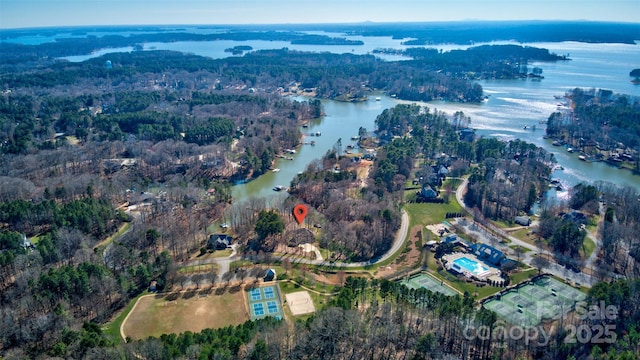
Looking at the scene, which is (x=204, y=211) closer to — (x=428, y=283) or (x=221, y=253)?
(x=221, y=253)

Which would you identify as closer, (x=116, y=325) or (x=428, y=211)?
(x=116, y=325)

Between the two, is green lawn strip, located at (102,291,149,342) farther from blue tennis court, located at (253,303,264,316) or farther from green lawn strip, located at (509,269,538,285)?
green lawn strip, located at (509,269,538,285)

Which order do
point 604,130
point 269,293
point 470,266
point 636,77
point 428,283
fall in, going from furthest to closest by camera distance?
point 636,77
point 604,130
point 470,266
point 428,283
point 269,293

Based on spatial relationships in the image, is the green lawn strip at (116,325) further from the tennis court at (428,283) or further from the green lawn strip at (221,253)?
the tennis court at (428,283)

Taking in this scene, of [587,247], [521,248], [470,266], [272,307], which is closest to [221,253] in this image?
[272,307]

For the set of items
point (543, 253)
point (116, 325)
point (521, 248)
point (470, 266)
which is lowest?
point (116, 325)

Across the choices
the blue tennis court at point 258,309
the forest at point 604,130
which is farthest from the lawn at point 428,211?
the forest at point 604,130

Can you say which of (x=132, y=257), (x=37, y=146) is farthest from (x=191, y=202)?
(x=37, y=146)
